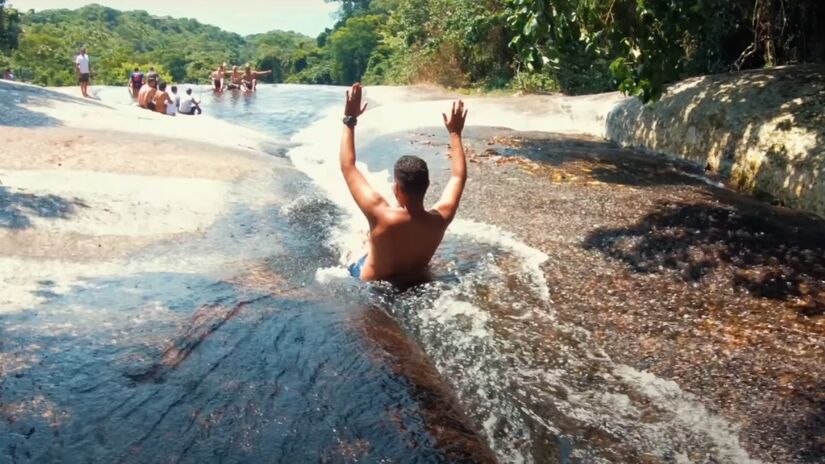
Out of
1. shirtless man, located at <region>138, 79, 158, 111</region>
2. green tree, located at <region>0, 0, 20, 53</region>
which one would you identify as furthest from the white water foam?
green tree, located at <region>0, 0, 20, 53</region>

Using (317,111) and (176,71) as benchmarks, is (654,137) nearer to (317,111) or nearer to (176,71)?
(317,111)

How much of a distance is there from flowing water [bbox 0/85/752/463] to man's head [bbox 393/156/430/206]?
0.78 meters

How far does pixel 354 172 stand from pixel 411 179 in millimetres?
532

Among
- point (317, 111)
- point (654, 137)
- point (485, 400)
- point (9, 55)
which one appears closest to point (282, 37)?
point (9, 55)

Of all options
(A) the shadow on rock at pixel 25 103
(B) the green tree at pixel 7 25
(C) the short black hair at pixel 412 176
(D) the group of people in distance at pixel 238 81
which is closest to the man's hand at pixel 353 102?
(C) the short black hair at pixel 412 176

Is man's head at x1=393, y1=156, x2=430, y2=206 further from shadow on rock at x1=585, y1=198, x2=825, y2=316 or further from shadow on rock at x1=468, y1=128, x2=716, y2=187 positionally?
shadow on rock at x1=468, y1=128, x2=716, y2=187

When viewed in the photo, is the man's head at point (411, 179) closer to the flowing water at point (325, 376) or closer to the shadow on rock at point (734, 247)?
the flowing water at point (325, 376)

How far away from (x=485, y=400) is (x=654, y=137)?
940cm

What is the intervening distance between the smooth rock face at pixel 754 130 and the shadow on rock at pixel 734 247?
2.53 ft

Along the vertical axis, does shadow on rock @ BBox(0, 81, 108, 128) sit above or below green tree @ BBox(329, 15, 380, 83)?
A: below

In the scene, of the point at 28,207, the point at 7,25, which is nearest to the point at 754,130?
the point at 28,207

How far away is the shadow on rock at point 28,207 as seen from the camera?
675 centimetres

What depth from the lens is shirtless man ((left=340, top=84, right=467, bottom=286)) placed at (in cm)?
509

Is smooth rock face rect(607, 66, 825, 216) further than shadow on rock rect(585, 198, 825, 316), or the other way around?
smooth rock face rect(607, 66, 825, 216)
